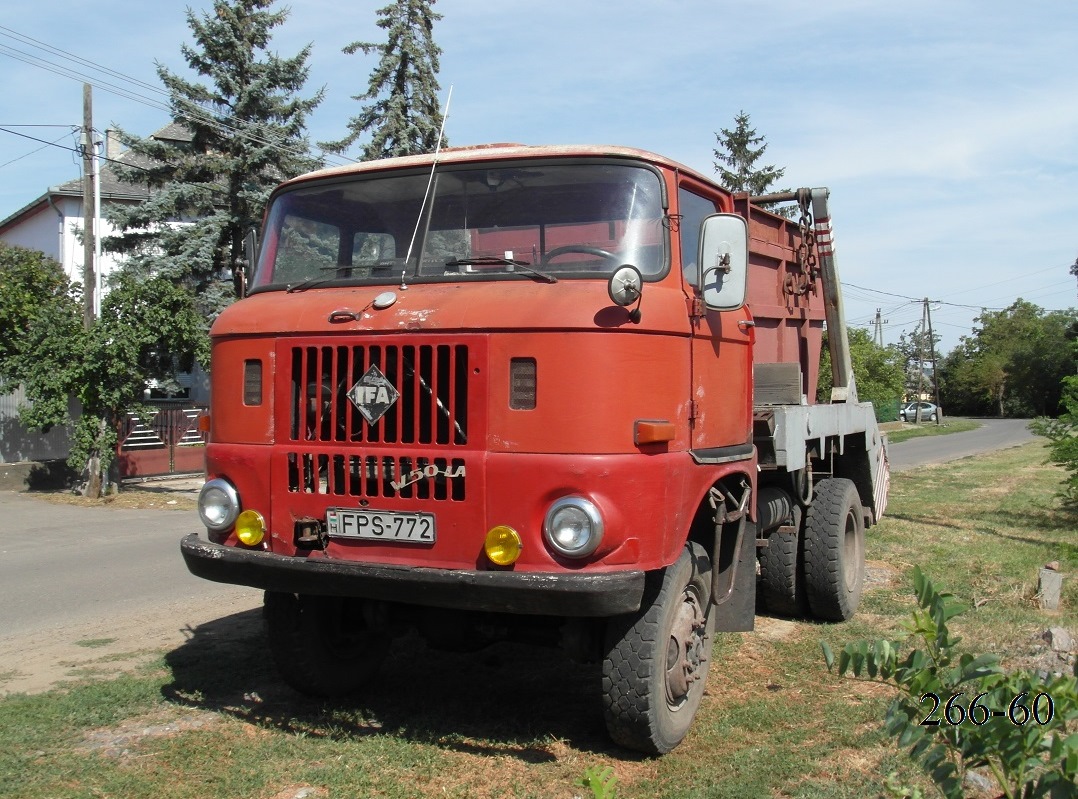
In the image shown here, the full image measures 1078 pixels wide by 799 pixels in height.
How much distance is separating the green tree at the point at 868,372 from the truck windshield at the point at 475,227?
469cm

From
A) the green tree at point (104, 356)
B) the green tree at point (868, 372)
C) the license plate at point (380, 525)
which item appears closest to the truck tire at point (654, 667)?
the license plate at point (380, 525)

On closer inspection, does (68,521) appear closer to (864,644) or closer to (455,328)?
(455,328)

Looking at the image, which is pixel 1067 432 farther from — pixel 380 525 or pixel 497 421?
pixel 380 525

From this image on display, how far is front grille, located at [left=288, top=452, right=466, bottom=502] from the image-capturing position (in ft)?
13.9

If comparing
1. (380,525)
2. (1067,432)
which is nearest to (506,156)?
(380,525)

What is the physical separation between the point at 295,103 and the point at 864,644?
74.8ft

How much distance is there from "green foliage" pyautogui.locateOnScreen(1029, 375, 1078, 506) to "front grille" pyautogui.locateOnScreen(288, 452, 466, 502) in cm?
951

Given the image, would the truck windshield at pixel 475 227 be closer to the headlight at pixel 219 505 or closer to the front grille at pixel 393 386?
the front grille at pixel 393 386

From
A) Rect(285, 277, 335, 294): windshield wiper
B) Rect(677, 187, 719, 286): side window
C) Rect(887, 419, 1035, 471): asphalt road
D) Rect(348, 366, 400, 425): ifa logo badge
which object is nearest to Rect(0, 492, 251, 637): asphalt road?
Rect(285, 277, 335, 294): windshield wiper

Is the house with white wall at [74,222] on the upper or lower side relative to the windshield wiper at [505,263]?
upper

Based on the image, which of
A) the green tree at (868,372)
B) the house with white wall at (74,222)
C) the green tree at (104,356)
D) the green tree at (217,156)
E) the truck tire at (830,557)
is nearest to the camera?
the truck tire at (830,557)

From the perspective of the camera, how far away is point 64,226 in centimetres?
2962

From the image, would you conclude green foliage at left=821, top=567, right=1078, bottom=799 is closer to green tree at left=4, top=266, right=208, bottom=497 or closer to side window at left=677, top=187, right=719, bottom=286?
side window at left=677, top=187, right=719, bottom=286

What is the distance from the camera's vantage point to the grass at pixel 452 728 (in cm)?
419
